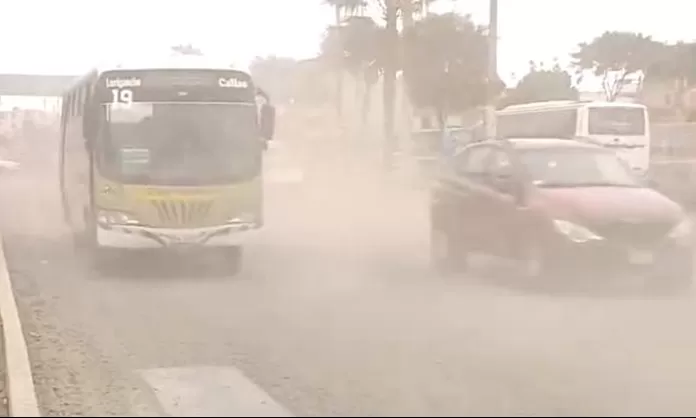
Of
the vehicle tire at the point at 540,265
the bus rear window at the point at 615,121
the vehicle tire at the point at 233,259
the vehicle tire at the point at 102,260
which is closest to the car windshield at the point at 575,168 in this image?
the vehicle tire at the point at 540,265

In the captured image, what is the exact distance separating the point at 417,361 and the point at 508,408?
1.72m

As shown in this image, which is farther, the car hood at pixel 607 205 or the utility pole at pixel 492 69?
the utility pole at pixel 492 69

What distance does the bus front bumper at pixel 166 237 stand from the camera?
1412cm

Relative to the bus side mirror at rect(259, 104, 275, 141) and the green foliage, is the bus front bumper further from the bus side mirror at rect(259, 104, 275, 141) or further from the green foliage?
the green foliage

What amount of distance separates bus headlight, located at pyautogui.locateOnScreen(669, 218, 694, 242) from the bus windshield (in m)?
4.91

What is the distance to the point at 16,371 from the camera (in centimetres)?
724

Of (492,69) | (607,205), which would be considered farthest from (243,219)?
(492,69)

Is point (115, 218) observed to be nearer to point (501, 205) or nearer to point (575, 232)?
point (501, 205)

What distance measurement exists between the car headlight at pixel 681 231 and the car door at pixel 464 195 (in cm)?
214

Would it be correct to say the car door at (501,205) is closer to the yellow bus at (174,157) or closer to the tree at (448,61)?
the yellow bus at (174,157)

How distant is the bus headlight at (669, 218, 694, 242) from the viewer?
40.9 feet

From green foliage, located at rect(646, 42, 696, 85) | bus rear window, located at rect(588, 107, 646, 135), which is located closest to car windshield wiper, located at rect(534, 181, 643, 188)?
bus rear window, located at rect(588, 107, 646, 135)

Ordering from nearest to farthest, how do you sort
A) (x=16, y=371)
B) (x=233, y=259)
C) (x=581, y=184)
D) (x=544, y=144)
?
(x=16, y=371)
(x=581, y=184)
(x=544, y=144)
(x=233, y=259)

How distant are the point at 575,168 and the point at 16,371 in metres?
7.97
